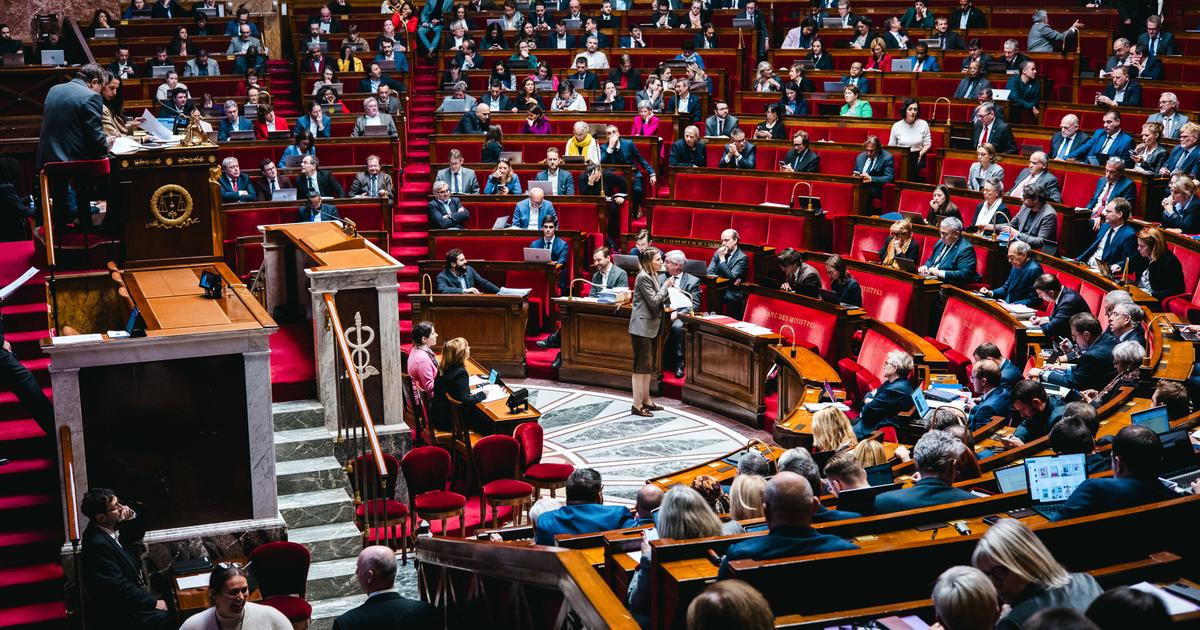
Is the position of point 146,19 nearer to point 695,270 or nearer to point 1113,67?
point 695,270

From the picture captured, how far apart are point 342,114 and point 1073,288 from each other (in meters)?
8.40

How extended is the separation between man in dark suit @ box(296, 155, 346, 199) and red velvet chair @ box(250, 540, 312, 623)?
6.54 m

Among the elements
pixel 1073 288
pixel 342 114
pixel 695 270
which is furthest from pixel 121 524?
pixel 342 114

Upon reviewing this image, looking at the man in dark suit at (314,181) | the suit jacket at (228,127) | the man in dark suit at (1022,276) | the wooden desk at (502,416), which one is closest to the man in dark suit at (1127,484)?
the wooden desk at (502,416)

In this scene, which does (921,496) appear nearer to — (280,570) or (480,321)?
(280,570)

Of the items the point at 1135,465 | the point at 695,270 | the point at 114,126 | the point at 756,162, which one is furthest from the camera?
the point at 756,162

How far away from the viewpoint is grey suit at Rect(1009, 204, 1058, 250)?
9.11 m

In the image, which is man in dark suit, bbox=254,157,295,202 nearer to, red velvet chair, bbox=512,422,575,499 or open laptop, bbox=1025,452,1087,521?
red velvet chair, bbox=512,422,575,499

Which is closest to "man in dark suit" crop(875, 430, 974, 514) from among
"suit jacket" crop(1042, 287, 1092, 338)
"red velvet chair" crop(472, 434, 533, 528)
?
"red velvet chair" crop(472, 434, 533, 528)

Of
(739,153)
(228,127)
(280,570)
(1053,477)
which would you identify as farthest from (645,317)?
(228,127)

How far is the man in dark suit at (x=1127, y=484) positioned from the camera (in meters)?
3.95

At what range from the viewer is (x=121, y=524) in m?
5.68

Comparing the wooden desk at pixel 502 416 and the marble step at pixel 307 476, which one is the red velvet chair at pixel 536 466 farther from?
the marble step at pixel 307 476

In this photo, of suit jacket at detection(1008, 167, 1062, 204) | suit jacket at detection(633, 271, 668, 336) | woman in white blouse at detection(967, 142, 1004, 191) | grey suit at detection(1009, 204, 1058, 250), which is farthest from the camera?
woman in white blouse at detection(967, 142, 1004, 191)
